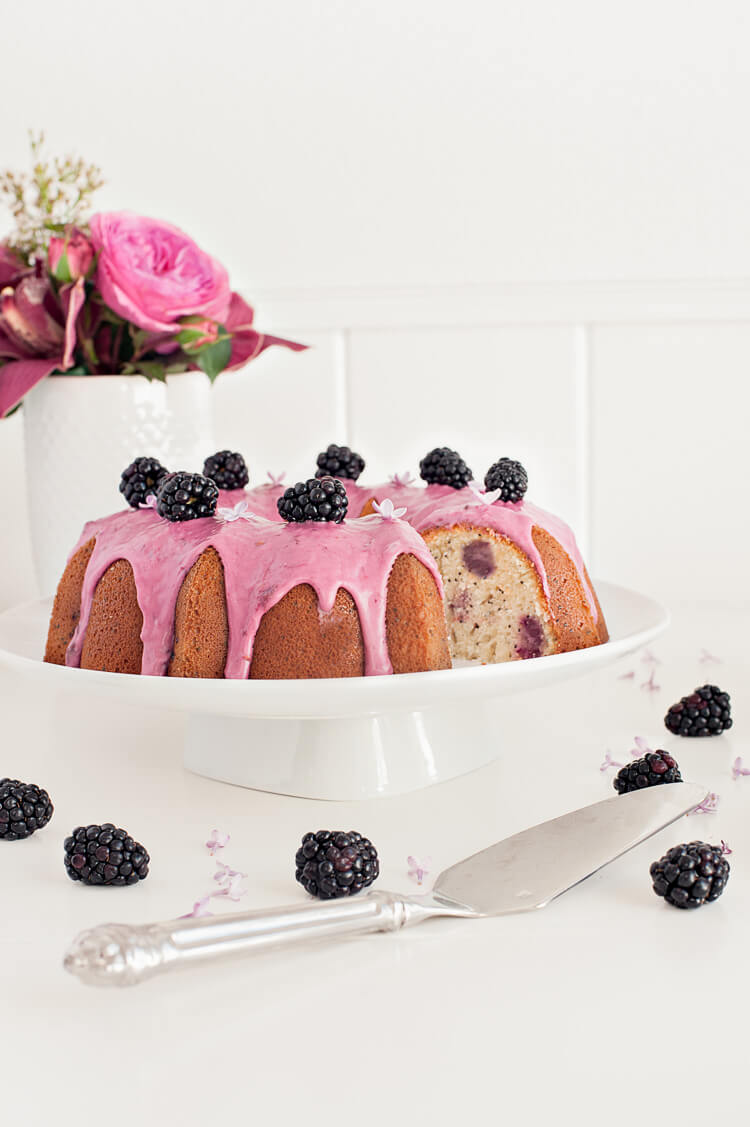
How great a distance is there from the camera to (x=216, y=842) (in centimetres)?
95

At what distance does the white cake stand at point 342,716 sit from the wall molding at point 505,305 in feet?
3.32

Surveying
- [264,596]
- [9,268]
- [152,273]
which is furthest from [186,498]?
[9,268]

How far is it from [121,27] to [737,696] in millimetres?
1661

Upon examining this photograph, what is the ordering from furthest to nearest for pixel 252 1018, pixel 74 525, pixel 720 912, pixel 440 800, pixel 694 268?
pixel 694 268 < pixel 74 525 < pixel 440 800 < pixel 720 912 < pixel 252 1018

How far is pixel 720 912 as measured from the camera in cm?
83

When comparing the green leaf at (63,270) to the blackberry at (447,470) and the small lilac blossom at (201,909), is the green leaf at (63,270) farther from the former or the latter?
the small lilac blossom at (201,909)

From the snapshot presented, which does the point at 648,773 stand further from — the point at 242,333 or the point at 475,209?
the point at 475,209

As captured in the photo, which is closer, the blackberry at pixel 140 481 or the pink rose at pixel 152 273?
the blackberry at pixel 140 481

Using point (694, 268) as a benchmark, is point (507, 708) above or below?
below

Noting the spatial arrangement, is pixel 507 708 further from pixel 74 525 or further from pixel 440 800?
pixel 74 525

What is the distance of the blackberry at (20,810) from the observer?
3.21 feet

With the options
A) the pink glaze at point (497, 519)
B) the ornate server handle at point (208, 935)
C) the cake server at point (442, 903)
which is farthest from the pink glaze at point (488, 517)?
the ornate server handle at point (208, 935)

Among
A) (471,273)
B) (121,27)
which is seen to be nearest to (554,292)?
(471,273)

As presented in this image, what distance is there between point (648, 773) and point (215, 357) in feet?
3.22
